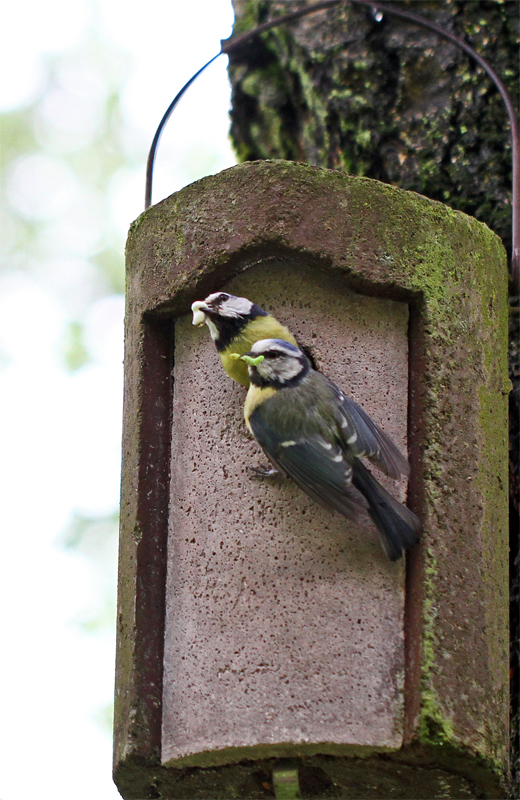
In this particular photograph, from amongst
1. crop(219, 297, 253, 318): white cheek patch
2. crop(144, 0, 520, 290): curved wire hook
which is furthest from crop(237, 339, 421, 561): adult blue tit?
crop(144, 0, 520, 290): curved wire hook

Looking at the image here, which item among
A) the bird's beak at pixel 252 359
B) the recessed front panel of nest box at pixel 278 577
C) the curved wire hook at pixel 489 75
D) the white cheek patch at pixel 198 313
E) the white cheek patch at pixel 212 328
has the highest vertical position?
the curved wire hook at pixel 489 75

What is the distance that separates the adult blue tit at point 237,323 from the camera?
2.84 meters

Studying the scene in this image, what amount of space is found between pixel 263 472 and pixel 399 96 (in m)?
1.65

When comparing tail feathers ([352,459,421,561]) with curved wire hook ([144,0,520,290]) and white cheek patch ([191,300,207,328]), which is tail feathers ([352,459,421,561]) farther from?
curved wire hook ([144,0,520,290])

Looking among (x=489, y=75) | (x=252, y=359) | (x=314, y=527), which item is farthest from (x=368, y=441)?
(x=489, y=75)

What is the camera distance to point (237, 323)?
2828 mm

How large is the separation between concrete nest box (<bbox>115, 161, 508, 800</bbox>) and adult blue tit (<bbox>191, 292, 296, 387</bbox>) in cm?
5

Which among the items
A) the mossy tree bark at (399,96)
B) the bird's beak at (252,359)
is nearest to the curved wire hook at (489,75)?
the mossy tree bark at (399,96)

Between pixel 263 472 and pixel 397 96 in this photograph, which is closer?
pixel 263 472

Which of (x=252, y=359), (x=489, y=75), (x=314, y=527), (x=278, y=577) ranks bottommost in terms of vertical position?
(x=278, y=577)

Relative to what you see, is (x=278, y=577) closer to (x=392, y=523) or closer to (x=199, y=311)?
(x=392, y=523)

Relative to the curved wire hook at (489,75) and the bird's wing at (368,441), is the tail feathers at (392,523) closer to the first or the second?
the bird's wing at (368,441)

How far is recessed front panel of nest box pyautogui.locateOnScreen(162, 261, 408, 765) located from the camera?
260cm

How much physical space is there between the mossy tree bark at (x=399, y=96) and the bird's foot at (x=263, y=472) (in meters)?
1.21
